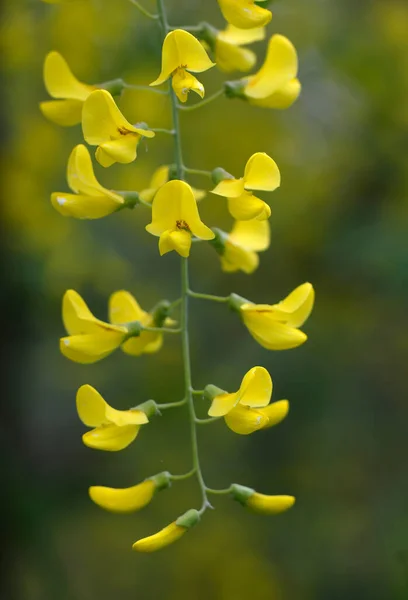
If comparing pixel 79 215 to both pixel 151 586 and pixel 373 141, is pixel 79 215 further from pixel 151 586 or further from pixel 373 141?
pixel 151 586

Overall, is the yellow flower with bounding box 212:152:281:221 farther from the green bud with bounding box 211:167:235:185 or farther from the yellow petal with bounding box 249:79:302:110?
the yellow petal with bounding box 249:79:302:110

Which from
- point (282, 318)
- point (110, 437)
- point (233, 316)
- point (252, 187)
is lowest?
point (233, 316)

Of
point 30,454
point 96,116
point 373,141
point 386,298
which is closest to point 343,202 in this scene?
point 373,141

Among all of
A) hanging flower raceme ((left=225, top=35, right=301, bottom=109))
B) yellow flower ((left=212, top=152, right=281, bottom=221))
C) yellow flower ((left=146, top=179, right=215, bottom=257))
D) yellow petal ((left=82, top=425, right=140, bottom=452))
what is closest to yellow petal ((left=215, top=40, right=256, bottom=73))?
hanging flower raceme ((left=225, top=35, right=301, bottom=109))

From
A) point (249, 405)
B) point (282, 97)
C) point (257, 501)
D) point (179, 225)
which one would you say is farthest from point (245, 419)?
point (282, 97)

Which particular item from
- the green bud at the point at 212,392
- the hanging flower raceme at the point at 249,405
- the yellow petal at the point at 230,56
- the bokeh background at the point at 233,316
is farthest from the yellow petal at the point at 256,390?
the bokeh background at the point at 233,316

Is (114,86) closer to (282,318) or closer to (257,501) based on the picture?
(282,318)

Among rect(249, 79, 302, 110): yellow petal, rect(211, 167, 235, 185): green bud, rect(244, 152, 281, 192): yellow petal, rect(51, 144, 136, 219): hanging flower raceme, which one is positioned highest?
rect(249, 79, 302, 110): yellow petal
